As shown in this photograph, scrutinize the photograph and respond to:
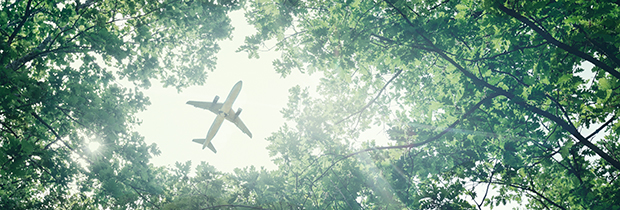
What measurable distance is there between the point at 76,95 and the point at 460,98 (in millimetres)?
9526

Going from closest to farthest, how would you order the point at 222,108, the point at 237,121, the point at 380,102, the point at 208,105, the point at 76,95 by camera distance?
the point at 76,95 < the point at 380,102 < the point at 208,105 < the point at 222,108 < the point at 237,121

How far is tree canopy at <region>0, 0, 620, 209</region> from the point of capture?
15.0 ft

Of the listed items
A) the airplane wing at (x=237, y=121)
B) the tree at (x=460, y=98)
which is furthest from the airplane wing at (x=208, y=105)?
the tree at (x=460, y=98)

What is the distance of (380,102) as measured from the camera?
895cm

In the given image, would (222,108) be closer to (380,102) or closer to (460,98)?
(380,102)

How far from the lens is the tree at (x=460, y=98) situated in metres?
4.33

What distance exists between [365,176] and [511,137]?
4084 mm

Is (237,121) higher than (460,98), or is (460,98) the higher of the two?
(237,121)

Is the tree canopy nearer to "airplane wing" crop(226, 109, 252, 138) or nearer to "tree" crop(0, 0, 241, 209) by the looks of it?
"tree" crop(0, 0, 241, 209)

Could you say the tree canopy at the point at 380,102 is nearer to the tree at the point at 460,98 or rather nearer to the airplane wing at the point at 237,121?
the tree at the point at 460,98

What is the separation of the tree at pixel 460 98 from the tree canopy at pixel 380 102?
0.04 meters

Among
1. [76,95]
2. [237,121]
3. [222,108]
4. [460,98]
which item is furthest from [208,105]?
[460,98]

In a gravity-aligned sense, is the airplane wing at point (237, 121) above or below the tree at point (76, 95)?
above

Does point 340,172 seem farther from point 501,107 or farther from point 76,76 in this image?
point 76,76
